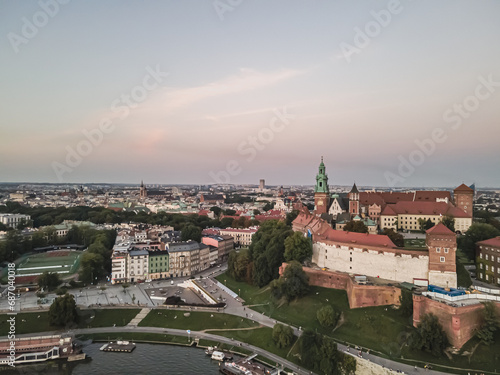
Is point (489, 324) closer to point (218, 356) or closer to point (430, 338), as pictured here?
point (430, 338)

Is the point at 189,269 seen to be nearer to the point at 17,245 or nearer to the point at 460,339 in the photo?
the point at 17,245

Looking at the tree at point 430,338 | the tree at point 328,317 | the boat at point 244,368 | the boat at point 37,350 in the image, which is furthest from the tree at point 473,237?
the boat at point 37,350

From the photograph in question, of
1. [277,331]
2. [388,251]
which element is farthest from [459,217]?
[277,331]

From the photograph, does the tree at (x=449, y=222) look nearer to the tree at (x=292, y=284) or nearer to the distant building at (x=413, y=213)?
the distant building at (x=413, y=213)

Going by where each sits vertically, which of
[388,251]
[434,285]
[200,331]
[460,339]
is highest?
[388,251]

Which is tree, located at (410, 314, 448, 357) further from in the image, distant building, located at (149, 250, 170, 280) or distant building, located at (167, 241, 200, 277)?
distant building, located at (149, 250, 170, 280)

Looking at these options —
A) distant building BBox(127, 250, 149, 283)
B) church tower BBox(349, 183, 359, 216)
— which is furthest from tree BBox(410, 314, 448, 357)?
distant building BBox(127, 250, 149, 283)

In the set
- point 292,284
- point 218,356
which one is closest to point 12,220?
point 292,284
